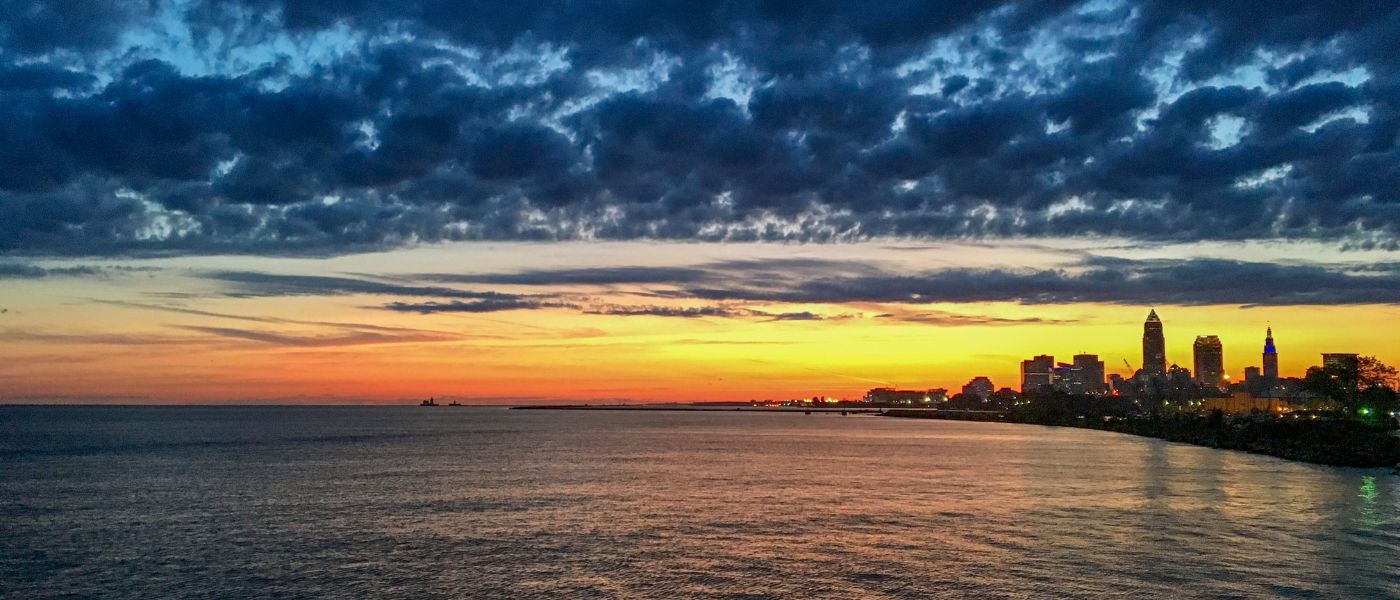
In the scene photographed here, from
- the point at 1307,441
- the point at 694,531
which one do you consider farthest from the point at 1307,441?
the point at 694,531

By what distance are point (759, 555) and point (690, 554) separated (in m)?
3.19

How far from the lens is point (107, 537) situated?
5028cm

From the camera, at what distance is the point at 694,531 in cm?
5244

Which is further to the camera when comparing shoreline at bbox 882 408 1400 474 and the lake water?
shoreline at bbox 882 408 1400 474

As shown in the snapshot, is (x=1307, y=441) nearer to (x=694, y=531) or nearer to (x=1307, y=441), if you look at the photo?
(x=1307, y=441)

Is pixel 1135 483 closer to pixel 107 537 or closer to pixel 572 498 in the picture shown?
pixel 572 498

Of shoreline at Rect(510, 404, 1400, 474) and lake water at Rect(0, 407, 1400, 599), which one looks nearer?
lake water at Rect(0, 407, 1400, 599)

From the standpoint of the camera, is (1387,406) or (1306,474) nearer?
(1306,474)

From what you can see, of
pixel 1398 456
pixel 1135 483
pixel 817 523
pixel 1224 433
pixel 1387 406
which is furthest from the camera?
pixel 1387 406

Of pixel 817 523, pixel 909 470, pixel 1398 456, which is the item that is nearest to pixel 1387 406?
pixel 1398 456

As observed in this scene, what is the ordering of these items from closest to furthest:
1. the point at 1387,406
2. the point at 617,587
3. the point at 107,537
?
the point at 617,587
the point at 107,537
the point at 1387,406

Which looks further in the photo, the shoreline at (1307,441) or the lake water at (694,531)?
the shoreline at (1307,441)

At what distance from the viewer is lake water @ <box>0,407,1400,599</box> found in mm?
39125

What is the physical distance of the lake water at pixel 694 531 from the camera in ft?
128
